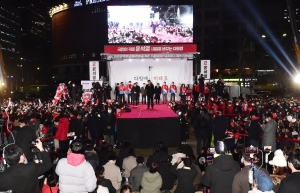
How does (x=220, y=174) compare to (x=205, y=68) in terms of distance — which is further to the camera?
(x=205, y=68)

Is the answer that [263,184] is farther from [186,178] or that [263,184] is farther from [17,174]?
[17,174]

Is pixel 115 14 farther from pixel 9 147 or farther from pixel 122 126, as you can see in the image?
pixel 9 147

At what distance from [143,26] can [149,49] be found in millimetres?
3429

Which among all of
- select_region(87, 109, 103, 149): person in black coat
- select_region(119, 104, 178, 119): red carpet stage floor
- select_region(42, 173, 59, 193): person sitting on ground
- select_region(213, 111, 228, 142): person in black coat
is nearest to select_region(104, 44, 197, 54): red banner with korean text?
select_region(119, 104, 178, 119): red carpet stage floor

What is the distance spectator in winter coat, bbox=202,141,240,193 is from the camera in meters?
5.40

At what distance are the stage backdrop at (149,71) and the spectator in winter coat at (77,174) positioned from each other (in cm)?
2256

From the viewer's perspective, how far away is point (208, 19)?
6750 centimetres

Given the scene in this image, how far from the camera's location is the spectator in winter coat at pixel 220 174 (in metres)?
5.40

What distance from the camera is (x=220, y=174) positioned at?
17.7ft

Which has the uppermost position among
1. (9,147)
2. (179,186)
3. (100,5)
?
(100,5)

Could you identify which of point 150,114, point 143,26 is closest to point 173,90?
point 143,26

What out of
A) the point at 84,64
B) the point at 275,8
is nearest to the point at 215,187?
the point at 275,8

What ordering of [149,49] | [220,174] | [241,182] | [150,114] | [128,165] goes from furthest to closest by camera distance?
[149,49] → [150,114] → [128,165] → [220,174] → [241,182]

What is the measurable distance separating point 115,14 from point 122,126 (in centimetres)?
1483
